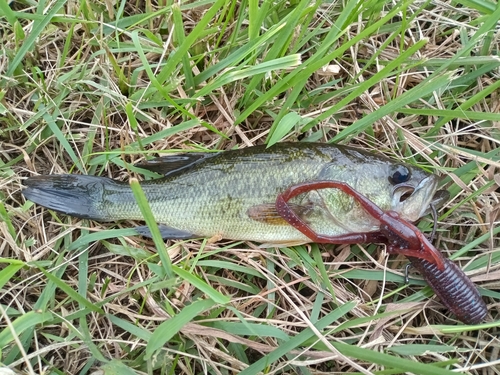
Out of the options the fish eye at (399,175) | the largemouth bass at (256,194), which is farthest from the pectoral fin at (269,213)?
the fish eye at (399,175)

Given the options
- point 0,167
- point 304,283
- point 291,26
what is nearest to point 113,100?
point 0,167

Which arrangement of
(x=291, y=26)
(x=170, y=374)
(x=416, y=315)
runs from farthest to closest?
(x=416, y=315)
(x=291, y=26)
(x=170, y=374)

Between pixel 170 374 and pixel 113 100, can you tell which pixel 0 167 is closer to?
pixel 113 100

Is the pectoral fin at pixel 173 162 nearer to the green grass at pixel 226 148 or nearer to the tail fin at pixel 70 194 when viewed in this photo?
the green grass at pixel 226 148

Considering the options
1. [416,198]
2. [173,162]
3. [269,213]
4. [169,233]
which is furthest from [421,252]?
[173,162]

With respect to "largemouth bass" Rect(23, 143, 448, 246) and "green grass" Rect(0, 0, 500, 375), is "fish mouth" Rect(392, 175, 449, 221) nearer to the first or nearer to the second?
"largemouth bass" Rect(23, 143, 448, 246)

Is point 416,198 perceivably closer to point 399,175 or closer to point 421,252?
point 399,175
